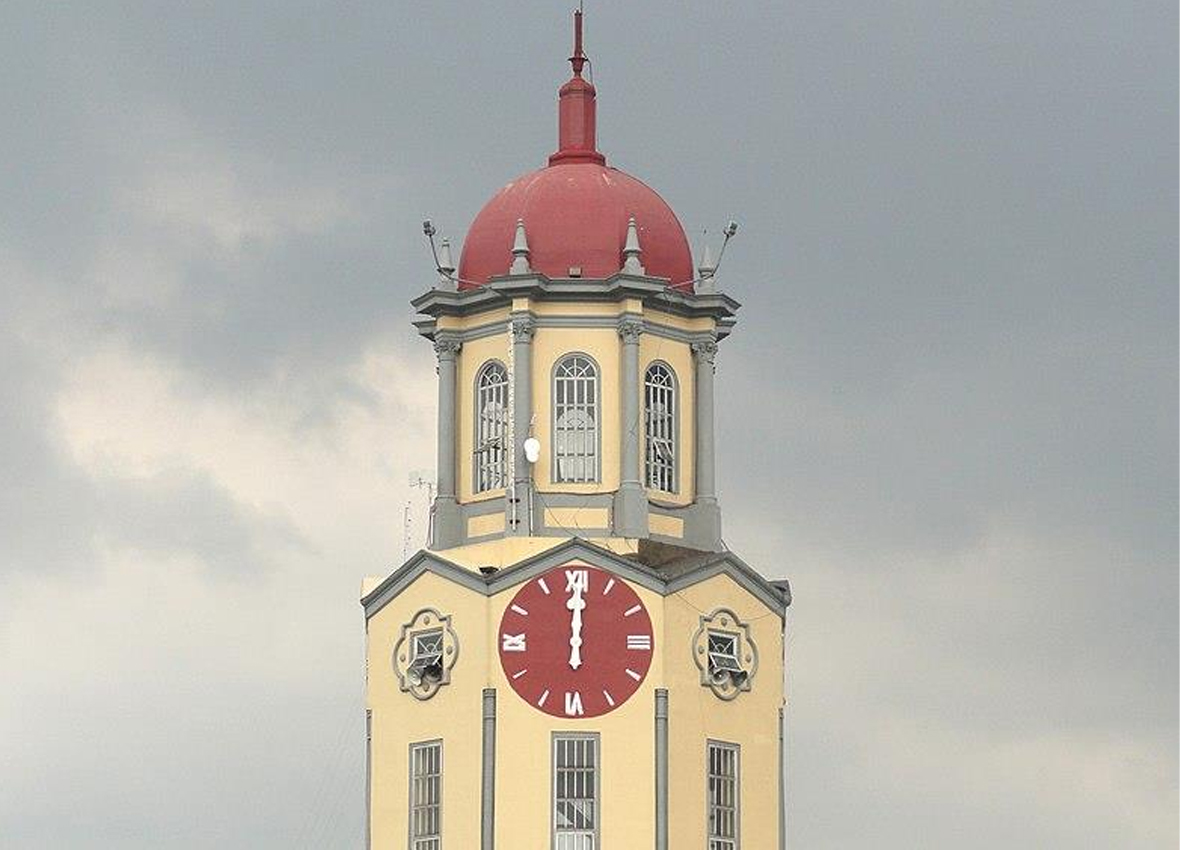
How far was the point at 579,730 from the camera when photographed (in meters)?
101

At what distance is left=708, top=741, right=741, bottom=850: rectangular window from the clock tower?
0.06 metres

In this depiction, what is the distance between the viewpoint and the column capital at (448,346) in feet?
345

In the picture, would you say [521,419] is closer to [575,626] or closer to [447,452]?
[447,452]

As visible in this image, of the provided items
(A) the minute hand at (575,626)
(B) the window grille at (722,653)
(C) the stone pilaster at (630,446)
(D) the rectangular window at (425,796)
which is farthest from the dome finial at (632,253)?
(D) the rectangular window at (425,796)

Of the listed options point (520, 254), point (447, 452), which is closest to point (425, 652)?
point (447, 452)

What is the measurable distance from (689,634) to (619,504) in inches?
125

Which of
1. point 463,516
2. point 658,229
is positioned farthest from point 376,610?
point 658,229

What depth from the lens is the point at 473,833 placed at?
331ft

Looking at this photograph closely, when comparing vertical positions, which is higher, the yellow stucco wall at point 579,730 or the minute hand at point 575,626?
the minute hand at point 575,626

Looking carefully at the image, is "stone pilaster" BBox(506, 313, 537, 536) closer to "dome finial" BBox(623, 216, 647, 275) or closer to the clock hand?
the clock hand

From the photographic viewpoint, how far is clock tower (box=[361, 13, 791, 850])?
101m

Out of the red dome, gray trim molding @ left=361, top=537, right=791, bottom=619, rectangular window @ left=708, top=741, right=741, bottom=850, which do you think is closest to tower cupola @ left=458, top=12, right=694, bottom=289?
the red dome

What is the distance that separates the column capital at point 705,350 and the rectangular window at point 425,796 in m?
10.0

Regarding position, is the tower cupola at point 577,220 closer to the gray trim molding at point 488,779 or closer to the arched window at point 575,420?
the arched window at point 575,420
